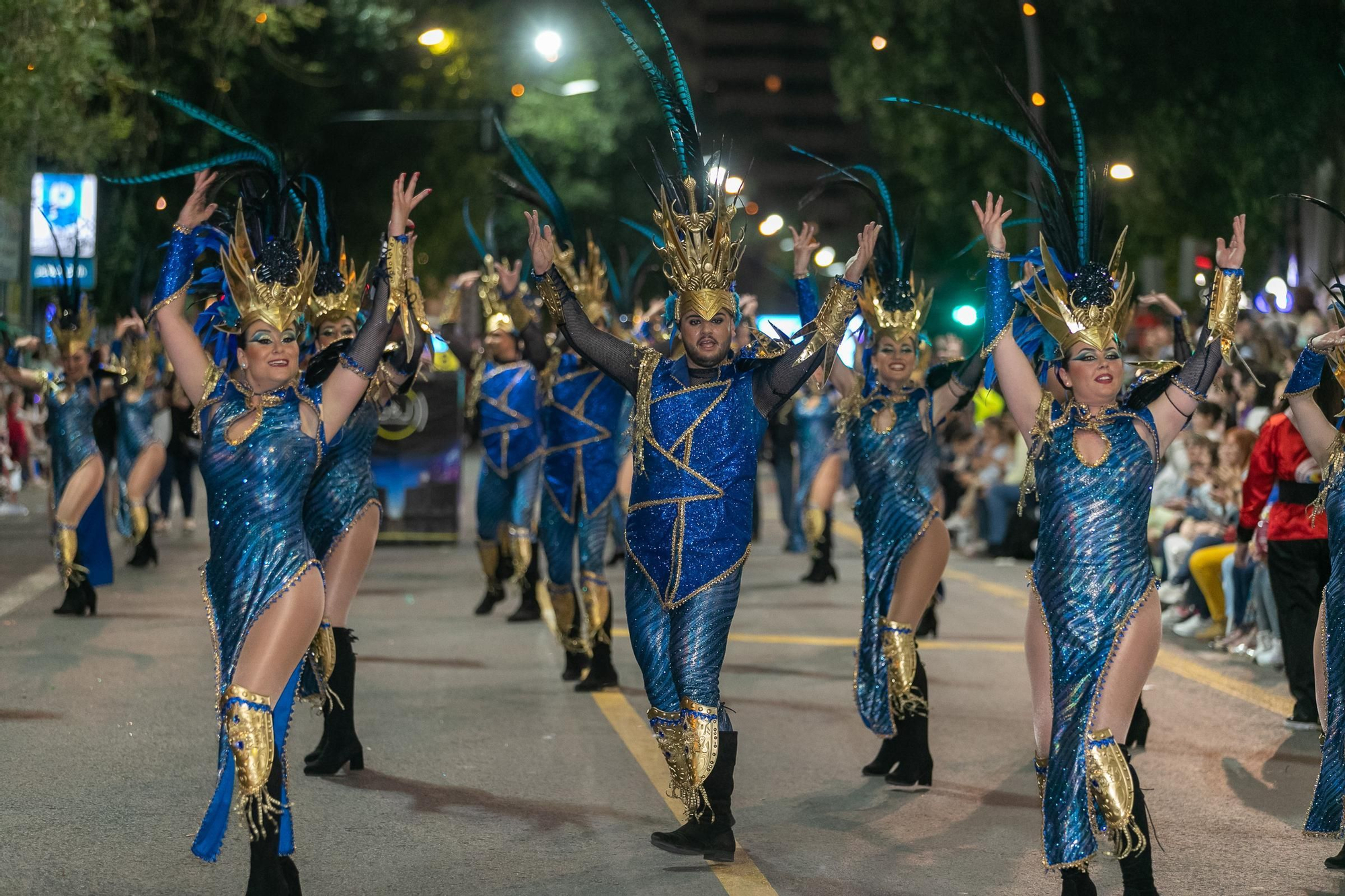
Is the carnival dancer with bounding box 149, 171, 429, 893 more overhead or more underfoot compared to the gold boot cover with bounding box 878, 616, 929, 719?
more overhead

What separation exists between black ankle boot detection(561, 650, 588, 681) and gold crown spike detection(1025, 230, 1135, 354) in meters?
4.67

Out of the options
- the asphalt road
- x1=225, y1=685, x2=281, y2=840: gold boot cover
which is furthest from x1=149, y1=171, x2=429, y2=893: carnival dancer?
the asphalt road

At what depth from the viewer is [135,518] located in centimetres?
1571

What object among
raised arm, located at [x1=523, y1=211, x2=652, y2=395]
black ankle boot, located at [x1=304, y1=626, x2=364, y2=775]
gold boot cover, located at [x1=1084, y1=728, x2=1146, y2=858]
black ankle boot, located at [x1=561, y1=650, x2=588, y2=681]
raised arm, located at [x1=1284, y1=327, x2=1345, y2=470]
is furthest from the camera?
black ankle boot, located at [x1=561, y1=650, x2=588, y2=681]

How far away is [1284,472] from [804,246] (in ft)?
10.9

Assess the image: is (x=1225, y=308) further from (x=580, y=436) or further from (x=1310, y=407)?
(x=580, y=436)

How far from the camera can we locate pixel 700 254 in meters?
6.64

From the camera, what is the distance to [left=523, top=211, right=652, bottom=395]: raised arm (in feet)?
22.0

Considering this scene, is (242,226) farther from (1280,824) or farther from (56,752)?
(1280,824)

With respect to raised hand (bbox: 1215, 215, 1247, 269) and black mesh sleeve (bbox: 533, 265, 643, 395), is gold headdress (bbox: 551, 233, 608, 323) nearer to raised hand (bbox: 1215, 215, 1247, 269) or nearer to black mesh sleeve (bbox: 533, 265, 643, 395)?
black mesh sleeve (bbox: 533, 265, 643, 395)

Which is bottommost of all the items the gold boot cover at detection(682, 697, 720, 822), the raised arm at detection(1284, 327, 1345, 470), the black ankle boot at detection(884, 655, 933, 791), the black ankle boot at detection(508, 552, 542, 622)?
the black ankle boot at detection(508, 552, 542, 622)

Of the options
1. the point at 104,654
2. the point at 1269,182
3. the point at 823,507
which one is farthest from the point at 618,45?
the point at 104,654

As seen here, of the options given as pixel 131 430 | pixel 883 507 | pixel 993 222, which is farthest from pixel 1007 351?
pixel 131 430

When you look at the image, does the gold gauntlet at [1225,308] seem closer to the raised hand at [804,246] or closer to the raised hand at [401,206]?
the raised hand at [804,246]
